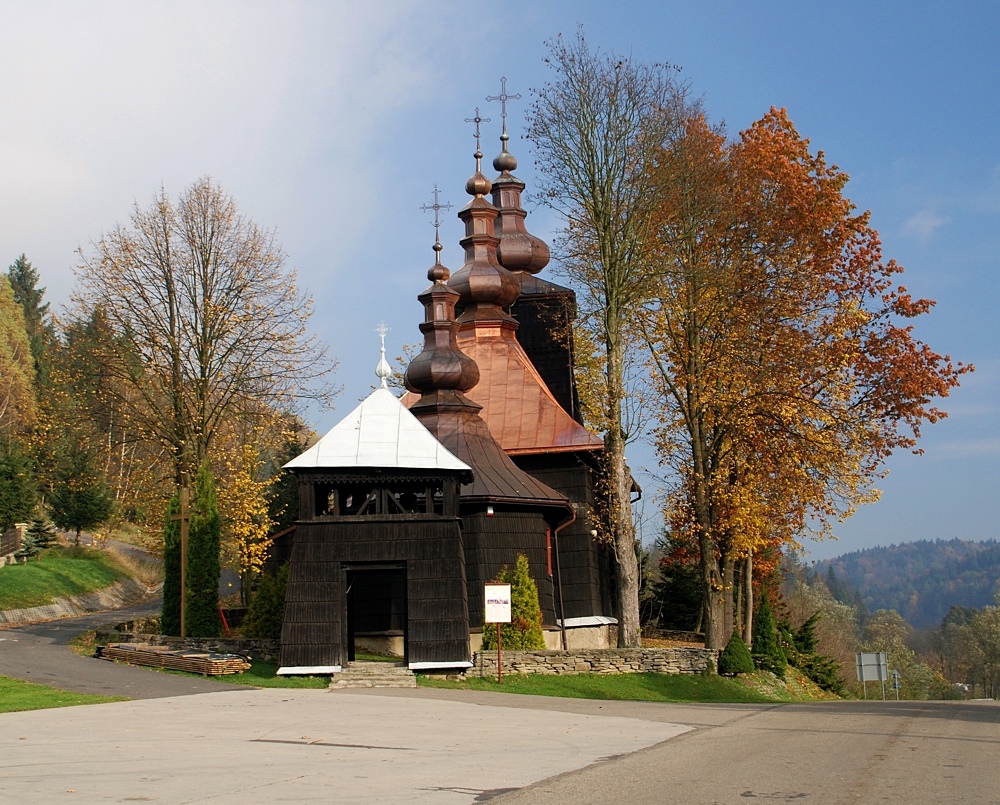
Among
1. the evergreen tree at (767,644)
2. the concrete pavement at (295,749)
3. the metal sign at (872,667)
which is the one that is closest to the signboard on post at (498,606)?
the concrete pavement at (295,749)

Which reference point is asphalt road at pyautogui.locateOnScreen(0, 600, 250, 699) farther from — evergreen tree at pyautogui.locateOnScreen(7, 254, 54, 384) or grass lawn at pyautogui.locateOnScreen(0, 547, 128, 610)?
evergreen tree at pyautogui.locateOnScreen(7, 254, 54, 384)

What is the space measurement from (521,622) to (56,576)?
19547 millimetres

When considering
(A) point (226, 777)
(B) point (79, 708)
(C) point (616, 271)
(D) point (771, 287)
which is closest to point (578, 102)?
(C) point (616, 271)

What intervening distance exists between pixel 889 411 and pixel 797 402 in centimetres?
212

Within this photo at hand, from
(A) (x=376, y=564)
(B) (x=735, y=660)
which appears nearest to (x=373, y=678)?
(A) (x=376, y=564)

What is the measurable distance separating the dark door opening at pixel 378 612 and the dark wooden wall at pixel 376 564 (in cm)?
355

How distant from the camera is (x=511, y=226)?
129ft

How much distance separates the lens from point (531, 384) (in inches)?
1259

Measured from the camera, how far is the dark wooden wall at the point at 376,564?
2136 cm

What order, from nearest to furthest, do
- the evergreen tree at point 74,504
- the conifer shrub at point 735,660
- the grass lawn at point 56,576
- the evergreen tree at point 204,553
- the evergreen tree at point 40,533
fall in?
the conifer shrub at point 735,660
the evergreen tree at point 204,553
the grass lawn at point 56,576
the evergreen tree at point 40,533
the evergreen tree at point 74,504

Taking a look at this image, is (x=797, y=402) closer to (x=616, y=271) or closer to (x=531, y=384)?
(x=616, y=271)

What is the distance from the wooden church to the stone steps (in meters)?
0.32

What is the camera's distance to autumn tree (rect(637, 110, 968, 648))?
25094mm

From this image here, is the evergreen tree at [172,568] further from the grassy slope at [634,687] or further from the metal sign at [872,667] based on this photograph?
the metal sign at [872,667]
